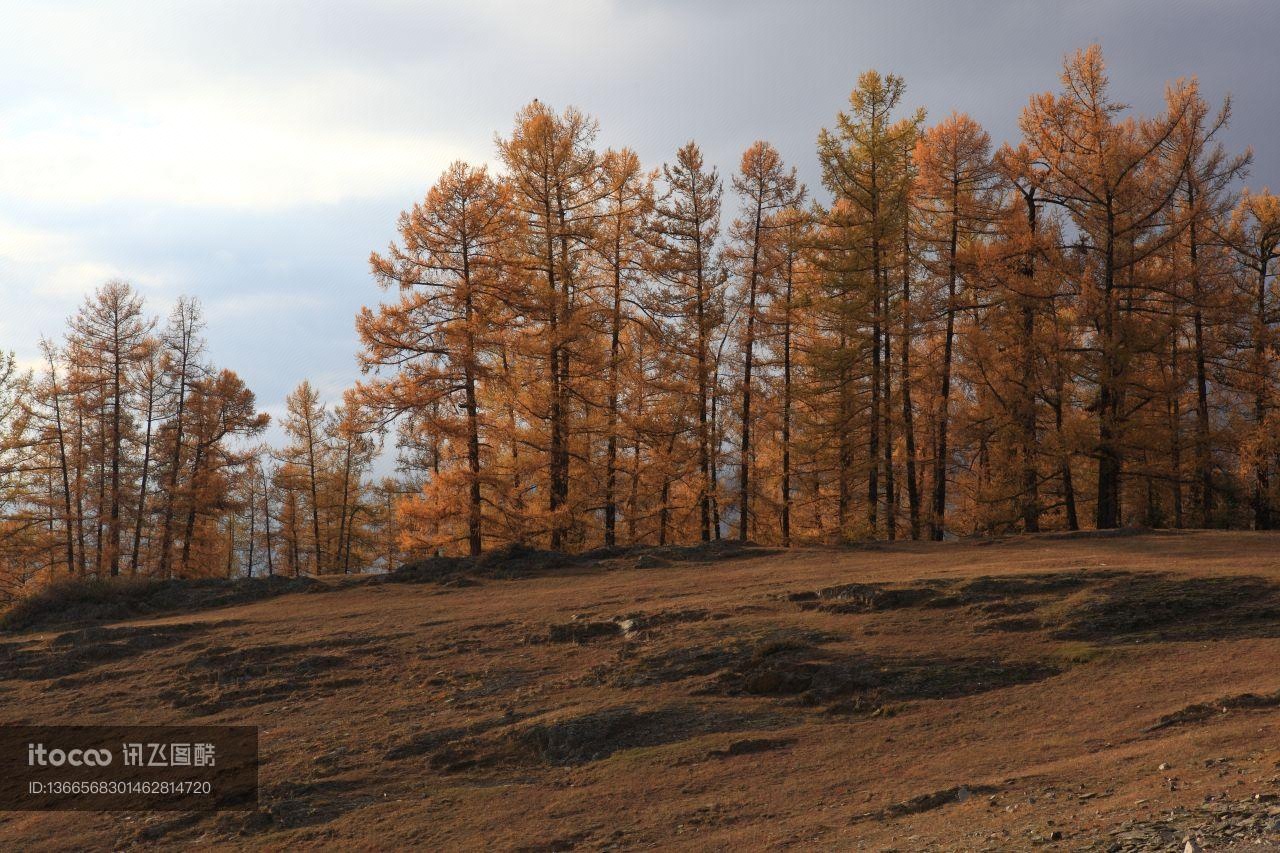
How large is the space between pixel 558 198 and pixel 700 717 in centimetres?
1835

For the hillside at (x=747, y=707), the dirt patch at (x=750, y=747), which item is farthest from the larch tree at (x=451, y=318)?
the dirt patch at (x=750, y=747)

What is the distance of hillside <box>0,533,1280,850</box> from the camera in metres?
7.36

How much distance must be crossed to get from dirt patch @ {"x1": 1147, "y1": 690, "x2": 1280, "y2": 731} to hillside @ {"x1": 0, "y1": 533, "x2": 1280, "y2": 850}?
33mm

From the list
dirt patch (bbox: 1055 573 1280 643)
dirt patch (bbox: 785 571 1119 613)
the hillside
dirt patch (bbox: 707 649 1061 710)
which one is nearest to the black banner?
the hillside

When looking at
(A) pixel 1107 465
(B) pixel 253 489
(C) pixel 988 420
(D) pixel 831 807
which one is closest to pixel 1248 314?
(A) pixel 1107 465

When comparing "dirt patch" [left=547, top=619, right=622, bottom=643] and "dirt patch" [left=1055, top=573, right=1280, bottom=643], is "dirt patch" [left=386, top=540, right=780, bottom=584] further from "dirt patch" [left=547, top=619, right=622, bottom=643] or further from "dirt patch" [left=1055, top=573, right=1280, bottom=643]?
"dirt patch" [left=1055, top=573, right=1280, bottom=643]

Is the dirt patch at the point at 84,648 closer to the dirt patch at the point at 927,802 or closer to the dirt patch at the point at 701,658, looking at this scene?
the dirt patch at the point at 701,658

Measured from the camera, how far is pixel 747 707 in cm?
1059

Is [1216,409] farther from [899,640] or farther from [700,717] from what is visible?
[700,717]

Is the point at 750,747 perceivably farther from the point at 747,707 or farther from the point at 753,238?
the point at 753,238

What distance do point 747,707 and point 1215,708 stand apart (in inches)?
187

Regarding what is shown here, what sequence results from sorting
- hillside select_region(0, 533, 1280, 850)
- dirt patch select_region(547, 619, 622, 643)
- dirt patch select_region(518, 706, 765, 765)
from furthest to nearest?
1. dirt patch select_region(547, 619, 622, 643)
2. dirt patch select_region(518, 706, 765, 765)
3. hillside select_region(0, 533, 1280, 850)

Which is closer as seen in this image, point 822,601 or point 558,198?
point 822,601

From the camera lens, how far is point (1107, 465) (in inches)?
931
